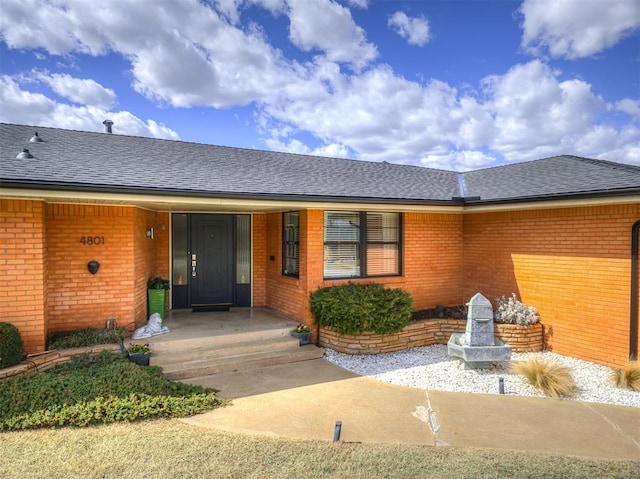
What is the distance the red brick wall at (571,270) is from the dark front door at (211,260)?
260 inches

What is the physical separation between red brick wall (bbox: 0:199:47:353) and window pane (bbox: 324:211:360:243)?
5.19 meters

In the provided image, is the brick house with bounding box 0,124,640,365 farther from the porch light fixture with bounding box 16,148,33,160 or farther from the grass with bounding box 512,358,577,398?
the grass with bounding box 512,358,577,398

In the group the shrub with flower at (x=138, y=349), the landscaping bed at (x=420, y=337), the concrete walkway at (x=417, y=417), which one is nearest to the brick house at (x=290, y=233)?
the landscaping bed at (x=420, y=337)

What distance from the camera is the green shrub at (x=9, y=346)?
5309mm

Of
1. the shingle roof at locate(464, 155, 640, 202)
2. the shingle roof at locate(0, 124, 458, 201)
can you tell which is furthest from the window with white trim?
the shingle roof at locate(464, 155, 640, 202)

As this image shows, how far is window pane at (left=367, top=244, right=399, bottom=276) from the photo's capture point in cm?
904

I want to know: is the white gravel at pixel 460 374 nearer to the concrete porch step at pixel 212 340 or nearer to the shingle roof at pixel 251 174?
the concrete porch step at pixel 212 340

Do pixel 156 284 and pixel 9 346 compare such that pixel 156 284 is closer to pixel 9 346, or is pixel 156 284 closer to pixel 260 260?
pixel 260 260

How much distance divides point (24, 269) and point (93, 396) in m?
2.51

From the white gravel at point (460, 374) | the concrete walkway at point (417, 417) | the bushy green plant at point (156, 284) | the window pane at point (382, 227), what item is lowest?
the white gravel at point (460, 374)

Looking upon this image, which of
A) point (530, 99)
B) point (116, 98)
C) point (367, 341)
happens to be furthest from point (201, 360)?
→ point (530, 99)

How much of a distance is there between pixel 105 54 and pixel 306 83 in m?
5.98

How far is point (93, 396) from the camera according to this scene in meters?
4.88

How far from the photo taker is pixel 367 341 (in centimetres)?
757
